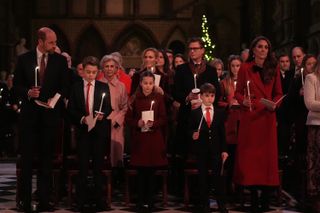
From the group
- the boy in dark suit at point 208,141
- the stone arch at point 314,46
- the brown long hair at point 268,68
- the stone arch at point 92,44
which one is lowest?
the boy in dark suit at point 208,141

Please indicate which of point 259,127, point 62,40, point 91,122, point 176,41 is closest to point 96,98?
point 91,122

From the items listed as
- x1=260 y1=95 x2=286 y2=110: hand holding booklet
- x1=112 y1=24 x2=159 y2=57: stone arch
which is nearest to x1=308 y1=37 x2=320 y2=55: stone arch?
x1=260 y1=95 x2=286 y2=110: hand holding booklet

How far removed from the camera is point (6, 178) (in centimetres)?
1082

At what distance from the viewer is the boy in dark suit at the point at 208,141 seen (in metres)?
7.12

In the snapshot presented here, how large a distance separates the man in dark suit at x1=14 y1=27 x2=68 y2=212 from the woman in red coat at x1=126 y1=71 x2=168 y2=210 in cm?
94

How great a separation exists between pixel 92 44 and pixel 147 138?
18.0 m

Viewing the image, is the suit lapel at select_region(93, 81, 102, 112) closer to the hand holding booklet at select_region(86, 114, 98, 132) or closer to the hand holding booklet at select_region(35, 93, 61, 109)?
the hand holding booklet at select_region(86, 114, 98, 132)

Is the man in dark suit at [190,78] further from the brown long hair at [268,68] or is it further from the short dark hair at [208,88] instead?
the brown long hair at [268,68]

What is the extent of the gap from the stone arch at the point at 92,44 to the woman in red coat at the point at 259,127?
59.4ft

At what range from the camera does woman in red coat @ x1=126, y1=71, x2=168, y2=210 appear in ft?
24.2

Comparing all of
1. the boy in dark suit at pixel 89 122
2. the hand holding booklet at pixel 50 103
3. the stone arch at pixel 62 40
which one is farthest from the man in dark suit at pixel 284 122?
the stone arch at pixel 62 40

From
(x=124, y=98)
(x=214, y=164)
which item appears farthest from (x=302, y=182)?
(x=124, y=98)

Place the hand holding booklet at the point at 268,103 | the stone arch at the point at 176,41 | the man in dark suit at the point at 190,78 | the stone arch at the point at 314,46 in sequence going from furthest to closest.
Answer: the stone arch at the point at 176,41
the stone arch at the point at 314,46
the man in dark suit at the point at 190,78
the hand holding booklet at the point at 268,103

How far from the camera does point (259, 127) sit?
277 inches
